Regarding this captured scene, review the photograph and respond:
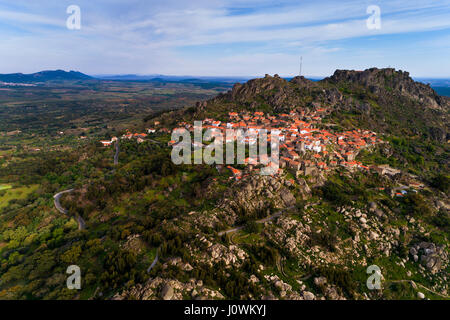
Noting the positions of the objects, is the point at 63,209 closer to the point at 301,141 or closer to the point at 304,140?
the point at 301,141

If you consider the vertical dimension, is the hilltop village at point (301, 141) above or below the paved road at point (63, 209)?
above

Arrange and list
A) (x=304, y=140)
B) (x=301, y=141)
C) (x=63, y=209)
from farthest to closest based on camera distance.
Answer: (x=304, y=140)
(x=301, y=141)
(x=63, y=209)

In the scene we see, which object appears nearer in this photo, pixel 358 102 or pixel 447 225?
pixel 447 225

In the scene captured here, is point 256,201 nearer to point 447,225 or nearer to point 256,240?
point 256,240

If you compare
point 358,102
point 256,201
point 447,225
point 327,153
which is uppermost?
point 358,102

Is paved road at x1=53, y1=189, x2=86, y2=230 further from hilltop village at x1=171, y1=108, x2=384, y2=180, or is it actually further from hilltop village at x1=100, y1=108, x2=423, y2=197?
hilltop village at x1=171, y1=108, x2=384, y2=180

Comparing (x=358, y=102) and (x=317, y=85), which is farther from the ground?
(x=317, y=85)

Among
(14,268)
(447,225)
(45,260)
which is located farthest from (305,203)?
(14,268)

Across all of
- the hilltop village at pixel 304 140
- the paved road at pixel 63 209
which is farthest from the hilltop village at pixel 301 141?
the paved road at pixel 63 209

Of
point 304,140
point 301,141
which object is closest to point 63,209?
point 301,141

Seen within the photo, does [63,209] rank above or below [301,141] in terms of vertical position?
below

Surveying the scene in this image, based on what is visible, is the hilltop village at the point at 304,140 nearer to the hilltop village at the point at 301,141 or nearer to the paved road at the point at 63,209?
the hilltop village at the point at 301,141
